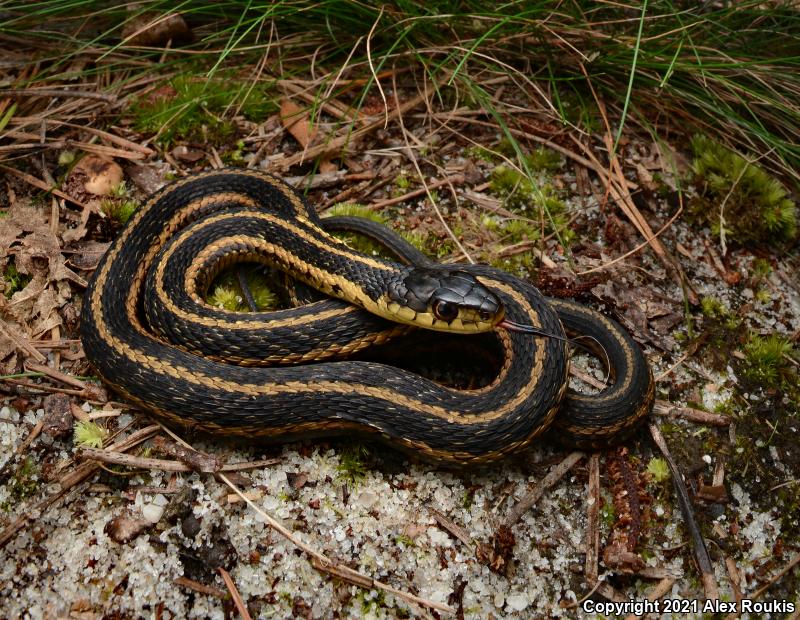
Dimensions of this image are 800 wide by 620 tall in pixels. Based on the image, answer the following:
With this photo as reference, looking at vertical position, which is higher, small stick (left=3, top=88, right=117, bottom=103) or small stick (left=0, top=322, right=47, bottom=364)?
small stick (left=3, top=88, right=117, bottom=103)

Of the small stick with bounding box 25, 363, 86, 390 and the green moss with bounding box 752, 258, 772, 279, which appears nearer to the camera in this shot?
the small stick with bounding box 25, 363, 86, 390

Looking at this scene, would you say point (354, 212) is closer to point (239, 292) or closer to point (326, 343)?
point (239, 292)

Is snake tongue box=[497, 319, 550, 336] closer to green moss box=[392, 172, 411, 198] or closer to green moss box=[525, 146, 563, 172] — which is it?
green moss box=[392, 172, 411, 198]

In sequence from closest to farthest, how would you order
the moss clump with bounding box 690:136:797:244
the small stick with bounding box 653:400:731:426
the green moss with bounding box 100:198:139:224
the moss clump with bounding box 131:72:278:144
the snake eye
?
the snake eye < the small stick with bounding box 653:400:731:426 < the green moss with bounding box 100:198:139:224 < the moss clump with bounding box 690:136:797:244 < the moss clump with bounding box 131:72:278:144

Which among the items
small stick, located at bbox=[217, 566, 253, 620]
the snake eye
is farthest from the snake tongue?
small stick, located at bbox=[217, 566, 253, 620]

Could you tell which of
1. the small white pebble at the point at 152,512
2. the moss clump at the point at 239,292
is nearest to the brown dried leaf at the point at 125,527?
the small white pebble at the point at 152,512

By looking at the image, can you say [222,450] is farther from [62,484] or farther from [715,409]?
[715,409]

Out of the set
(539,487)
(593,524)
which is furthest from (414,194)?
(593,524)

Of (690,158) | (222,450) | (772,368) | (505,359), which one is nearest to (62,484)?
(222,450)
